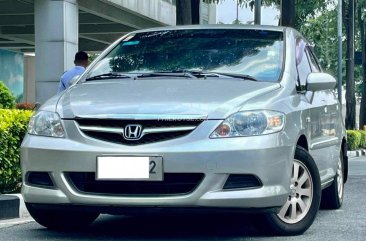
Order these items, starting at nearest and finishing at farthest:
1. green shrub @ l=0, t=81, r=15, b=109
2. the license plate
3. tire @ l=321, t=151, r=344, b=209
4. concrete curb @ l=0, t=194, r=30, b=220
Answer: the license plate, concrete curb @ l=0, t=194, r=30, b=220, tire @ l=321, t=151, r=344, b=209, green shrub @ l=0, t=81, r=15, b=109

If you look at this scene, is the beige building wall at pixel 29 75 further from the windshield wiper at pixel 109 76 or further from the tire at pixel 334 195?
the windshield wiper at pixel 109 76

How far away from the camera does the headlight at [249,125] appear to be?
18.5 ft

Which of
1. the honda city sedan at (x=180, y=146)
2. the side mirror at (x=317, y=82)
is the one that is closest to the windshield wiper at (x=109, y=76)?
the honda city sedan at (x=180, y=146)

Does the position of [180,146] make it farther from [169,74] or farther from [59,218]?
[59,218]

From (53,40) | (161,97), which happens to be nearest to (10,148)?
(161,97)

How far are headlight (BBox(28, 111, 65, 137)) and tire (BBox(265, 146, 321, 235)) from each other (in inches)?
57.8

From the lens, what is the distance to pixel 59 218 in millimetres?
6480

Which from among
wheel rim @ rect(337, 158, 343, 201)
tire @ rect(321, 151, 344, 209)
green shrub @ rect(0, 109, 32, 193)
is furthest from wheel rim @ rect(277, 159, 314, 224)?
green shrub @ rect(0, 109, 32, 193)

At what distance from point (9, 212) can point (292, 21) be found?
1666 cm

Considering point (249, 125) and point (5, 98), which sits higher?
point (5, 98)

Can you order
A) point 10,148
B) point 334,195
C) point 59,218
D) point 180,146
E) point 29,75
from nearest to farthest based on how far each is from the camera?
point 180,146 → point 59,218 → point 334,195 → point 10,148 → point 29,75

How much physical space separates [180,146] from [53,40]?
16663 millimetres

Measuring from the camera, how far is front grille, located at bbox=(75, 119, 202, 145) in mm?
5609

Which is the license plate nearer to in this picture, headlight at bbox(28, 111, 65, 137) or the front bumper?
the front bumper
